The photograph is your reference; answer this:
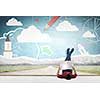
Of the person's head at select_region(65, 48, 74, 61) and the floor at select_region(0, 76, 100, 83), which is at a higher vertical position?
the person's head at select_region(65, 48, 74, 61)

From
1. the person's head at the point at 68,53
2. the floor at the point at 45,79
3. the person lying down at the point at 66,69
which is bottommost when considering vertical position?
the floor at the point at 45,79

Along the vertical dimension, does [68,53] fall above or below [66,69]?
above

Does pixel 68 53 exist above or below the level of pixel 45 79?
above

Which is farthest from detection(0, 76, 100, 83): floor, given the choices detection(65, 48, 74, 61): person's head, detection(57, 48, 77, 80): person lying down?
detection(65, 48, 74, 61): person's head

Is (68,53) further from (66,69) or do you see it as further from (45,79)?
(45,79)

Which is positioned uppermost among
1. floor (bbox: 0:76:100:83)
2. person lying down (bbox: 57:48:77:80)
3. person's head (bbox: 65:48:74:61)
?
person's head (bbox: 65:48:74:61)

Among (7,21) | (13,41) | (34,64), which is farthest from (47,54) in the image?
(7,21)

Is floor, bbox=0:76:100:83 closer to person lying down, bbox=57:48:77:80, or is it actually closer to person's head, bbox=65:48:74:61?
person lying down, bbox=57:48:77:80

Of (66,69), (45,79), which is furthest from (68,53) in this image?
(45,79)

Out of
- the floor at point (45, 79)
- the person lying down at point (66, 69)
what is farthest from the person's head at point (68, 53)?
the floor at point (45, 79)

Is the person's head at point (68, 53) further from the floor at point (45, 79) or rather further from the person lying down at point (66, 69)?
the floor at point (45, 79)

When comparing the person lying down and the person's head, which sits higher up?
the person's head
